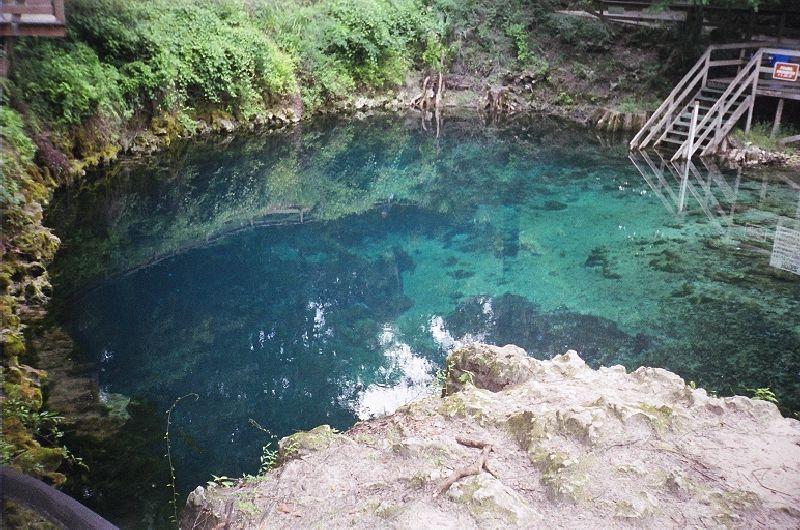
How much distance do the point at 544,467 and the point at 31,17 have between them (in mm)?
8295

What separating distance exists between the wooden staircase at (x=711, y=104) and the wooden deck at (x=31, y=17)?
1549cm

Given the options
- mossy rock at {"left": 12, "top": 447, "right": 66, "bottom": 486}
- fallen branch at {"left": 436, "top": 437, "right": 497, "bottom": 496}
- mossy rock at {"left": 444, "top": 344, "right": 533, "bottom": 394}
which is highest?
fallen branch at {"left": 436, "top": 437, "right": 497, "bottom": 496}

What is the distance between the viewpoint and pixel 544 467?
4570mm

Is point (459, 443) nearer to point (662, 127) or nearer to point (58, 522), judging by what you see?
point (58, 522)

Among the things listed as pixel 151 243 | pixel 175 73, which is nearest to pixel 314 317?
pixel 151 243

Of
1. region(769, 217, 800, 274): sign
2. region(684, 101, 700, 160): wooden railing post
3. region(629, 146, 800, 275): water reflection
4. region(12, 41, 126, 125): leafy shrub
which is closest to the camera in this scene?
region(769, 217, 800, 274): sign

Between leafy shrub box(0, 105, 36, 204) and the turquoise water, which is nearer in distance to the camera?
the turquoise water

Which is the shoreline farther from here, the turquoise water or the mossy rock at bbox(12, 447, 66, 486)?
the turquoise water

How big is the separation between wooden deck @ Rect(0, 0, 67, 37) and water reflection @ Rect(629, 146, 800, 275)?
39.5 ft

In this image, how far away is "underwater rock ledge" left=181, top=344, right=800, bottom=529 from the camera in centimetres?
→ 414

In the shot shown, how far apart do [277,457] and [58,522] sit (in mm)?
2594

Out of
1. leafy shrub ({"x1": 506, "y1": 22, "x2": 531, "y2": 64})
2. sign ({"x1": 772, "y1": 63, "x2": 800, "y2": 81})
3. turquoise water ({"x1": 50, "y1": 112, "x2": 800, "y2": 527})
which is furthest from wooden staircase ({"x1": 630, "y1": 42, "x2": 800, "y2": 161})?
leafy shrub ({"x1": 506, "y1": 22, "x2": 531, "y2": 64})

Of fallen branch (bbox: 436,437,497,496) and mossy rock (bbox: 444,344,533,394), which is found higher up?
fallen branch (bbox: 436,437,497,496)

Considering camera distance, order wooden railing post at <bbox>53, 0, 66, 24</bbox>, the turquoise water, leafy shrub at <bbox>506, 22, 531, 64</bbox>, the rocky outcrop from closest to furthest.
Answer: the turquoise water < wooden railing post at <bbox>53, 0, 66, 24</bbox> < the rocky outcrop < leafy shrub at <bbox>506, 22, 531, 64</bbox>
